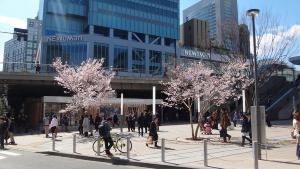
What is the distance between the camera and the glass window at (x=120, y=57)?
264 ft

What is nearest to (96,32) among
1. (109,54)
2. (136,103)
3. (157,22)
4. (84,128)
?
(109,54)

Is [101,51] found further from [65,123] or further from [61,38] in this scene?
[65,123]

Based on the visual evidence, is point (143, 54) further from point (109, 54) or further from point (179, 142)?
point (179, 142)

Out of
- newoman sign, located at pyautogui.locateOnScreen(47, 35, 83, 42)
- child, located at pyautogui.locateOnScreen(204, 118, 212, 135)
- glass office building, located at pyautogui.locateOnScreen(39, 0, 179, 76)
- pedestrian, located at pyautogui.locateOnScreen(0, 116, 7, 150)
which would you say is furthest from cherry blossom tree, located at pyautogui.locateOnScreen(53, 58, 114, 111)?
newoman sign, located at pyautogui.locateOnScreen(47, 35, 83, 42)

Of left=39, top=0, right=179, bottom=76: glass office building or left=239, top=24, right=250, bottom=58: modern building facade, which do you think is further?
left=39, top=0, right=179, bottom=76: glass office building

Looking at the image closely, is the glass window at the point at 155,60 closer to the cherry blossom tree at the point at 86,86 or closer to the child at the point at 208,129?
the cherry blossom tree at the point at 86,86

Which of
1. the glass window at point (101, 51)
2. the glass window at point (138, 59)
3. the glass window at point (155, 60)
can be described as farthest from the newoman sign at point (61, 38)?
the glass window at point (155, 60)

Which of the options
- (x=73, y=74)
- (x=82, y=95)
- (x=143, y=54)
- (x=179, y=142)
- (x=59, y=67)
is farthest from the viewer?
(x=143, y=54)

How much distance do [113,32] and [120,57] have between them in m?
6.39

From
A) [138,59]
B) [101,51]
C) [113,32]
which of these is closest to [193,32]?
[138,59]

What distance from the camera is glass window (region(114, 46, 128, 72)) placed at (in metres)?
80.6

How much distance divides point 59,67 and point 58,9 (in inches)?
1884

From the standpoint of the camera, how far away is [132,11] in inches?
3393

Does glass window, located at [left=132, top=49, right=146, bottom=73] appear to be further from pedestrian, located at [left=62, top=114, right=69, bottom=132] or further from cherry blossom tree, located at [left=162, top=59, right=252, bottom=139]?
cherry blossom tree, located at [left=162, top=59, right=252, bottom=139]
